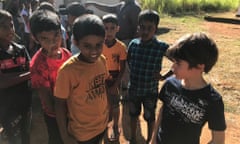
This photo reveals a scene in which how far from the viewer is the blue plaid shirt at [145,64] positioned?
3.02 meters

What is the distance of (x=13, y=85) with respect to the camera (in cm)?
256

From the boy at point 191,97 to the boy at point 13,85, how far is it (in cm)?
122

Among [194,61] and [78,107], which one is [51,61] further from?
[194,61]

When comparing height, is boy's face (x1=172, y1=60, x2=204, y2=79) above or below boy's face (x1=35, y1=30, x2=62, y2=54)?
below

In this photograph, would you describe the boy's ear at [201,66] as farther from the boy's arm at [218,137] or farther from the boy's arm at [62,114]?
the boy's arm at [62,114]

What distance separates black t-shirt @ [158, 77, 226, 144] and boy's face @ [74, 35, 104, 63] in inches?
19.5

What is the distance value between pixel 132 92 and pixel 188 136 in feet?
4.22

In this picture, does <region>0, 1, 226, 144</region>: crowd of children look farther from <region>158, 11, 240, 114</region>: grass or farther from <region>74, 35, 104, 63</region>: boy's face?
<region>158, 11, 240, 114</region>: grass

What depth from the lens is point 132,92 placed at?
3.17 m

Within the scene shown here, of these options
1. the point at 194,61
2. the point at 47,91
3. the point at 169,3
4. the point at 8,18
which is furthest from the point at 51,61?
the point at 169,3

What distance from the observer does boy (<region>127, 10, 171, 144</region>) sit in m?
2.98

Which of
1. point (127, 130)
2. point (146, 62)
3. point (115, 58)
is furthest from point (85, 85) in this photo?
point (127, 130)

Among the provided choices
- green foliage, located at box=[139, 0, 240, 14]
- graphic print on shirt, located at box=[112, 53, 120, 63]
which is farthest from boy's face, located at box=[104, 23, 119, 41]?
green foliage, located at box=[139, 0, 240, 14]

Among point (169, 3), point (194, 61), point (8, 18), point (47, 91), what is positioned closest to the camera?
point (194, 61)
